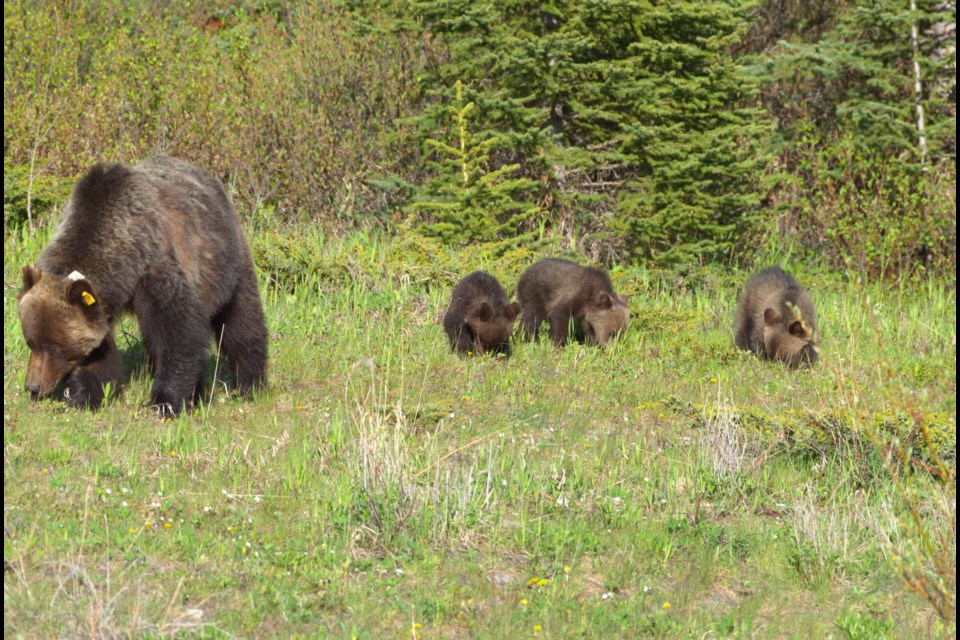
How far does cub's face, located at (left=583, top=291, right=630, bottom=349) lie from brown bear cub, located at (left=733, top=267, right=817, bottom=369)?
121 centimetres

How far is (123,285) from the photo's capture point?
733cm

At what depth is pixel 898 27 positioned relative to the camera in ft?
49.9

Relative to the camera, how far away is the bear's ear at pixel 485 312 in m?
10.6

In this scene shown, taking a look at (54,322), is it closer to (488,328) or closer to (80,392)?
(80,392)

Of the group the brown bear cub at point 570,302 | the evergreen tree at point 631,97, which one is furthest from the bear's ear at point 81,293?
the evergreen tree at point 631,97

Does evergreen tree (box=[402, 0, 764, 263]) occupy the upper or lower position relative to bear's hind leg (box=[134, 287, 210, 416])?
upper

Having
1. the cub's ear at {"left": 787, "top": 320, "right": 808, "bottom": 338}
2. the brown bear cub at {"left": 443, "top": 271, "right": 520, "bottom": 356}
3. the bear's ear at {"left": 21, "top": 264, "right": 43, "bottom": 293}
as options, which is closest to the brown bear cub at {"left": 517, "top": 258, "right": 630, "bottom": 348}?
the brown bear cub at {"left": 443, "top": 271, "right": 520, "bottom": 356}

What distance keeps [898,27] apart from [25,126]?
11391 mm

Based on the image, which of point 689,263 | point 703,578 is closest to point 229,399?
point 703,578

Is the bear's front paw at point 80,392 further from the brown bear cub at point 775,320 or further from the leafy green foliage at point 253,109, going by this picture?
the leafy green foliage at point 253,109

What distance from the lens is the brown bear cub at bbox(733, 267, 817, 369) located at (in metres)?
11.1

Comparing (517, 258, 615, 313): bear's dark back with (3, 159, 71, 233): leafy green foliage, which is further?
(3, 159, 71, 233): leafy green foliage

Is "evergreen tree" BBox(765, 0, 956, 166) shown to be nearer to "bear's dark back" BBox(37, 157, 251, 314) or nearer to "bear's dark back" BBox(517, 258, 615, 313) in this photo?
"bear's dark back" BBox(517, 258, 615, 313)

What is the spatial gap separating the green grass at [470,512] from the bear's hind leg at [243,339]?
7.7 inches
